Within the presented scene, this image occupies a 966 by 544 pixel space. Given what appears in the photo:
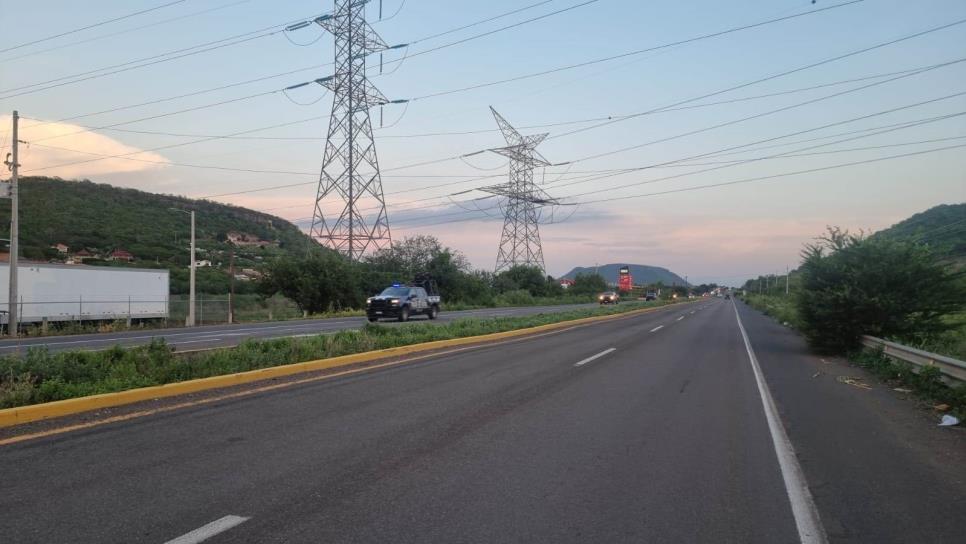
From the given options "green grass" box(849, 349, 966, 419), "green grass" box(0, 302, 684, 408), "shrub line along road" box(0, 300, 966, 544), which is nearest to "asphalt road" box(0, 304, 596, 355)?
"green grass" box(0, 302, 684, 408)

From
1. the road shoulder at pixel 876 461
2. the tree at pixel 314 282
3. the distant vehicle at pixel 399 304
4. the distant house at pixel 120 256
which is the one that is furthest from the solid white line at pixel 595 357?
the distant house at pixel 120 256

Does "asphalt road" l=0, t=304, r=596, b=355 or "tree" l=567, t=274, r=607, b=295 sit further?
"tree" l=567, t=274, r=607, b=295

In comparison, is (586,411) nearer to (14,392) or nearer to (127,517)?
(127,517)

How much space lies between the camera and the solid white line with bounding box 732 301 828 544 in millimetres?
4801

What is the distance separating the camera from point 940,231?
157 feet

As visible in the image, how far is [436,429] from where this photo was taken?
25.4 feet

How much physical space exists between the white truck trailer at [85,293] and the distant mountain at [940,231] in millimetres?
34898

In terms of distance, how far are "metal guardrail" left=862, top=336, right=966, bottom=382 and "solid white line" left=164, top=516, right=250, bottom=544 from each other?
10.5 metres

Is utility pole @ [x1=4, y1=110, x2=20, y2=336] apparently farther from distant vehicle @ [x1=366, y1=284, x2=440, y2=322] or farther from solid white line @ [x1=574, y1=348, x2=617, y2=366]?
solid white line @ [x1=574, y1=348, x2=617, y2=366]

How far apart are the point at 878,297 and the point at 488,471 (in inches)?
614

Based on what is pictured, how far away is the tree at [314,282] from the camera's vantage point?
155ft

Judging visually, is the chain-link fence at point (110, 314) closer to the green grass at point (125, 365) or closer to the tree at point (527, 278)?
the green grass at point (125, 365)

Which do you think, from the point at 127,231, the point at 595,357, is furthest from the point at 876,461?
the point at 127,231

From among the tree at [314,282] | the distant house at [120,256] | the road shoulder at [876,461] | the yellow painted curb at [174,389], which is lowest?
the road shoulder at [876,461]
